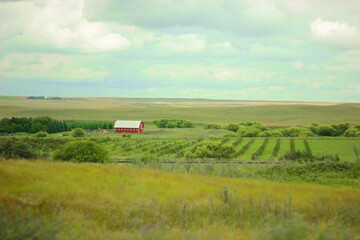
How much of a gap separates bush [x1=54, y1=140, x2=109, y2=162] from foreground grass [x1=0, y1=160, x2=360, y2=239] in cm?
1348

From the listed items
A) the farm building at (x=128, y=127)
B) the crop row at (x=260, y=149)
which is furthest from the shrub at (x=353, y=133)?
the farm building at (x=128, y=127)

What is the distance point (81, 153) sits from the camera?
99.2 ft

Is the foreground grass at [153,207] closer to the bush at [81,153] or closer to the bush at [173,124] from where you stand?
the bush at [81,153]

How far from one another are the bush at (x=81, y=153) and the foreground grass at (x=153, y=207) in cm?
1348

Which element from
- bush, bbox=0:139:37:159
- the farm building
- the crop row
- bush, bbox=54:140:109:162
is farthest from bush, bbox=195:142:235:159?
the farm building

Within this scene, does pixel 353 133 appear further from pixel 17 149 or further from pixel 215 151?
pixel 17 149

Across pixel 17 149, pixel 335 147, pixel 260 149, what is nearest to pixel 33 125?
pixel 260 149

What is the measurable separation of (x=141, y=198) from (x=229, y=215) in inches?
101

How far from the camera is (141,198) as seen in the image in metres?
12.3

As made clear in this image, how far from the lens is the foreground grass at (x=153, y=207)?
284 inches

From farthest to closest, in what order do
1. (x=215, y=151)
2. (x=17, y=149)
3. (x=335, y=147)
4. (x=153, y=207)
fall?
(x=335, y=147) → (x=215, y=151) → (x=17, y=149) → (x=153, y=207)

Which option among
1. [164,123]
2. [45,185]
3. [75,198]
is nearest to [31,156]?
[45,185]

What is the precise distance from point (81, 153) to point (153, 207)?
20155 mm

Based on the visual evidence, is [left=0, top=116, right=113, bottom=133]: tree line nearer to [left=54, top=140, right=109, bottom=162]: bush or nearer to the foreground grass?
[left=54, top=140, right=109, bottom=162]: bush
